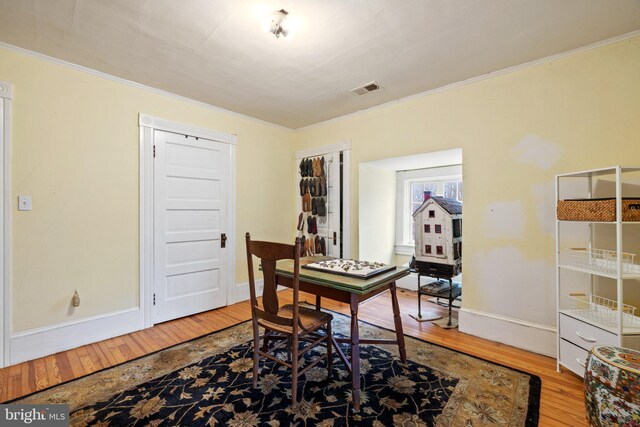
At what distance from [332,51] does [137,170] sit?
2.36 metres

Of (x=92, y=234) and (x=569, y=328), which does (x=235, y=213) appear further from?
(x=569, y=328)

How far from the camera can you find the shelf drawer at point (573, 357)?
6.35ft

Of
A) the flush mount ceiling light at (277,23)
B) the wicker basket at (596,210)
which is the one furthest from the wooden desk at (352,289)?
the flush mount ceiling light at (277,23)

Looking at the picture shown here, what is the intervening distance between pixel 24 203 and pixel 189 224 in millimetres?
1391

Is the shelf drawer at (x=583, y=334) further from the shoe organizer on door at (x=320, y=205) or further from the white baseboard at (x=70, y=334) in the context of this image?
the white baseboard at (x=70, y=334)

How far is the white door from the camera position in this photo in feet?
10.3

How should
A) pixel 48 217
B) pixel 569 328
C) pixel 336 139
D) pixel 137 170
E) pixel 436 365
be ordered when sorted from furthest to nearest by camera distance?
pixel 336 139 < pixel 137 170 < pixel 48 217 < pixel 436 365 < pixel 569 328

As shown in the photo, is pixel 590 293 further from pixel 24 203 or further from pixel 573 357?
pixel 24 203

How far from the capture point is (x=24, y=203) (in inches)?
92.1

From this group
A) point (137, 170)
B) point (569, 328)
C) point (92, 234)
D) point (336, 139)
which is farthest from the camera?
point (336, 139)

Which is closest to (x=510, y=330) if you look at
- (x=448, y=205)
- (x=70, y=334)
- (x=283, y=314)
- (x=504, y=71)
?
(x=448, y=205)

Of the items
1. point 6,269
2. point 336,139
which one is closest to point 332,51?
point 336,139

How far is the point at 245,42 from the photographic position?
2186 mm

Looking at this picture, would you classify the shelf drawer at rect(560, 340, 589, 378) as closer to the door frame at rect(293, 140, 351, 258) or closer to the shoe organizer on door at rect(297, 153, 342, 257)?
the door frame at rect(293, 140, 351, 258)
